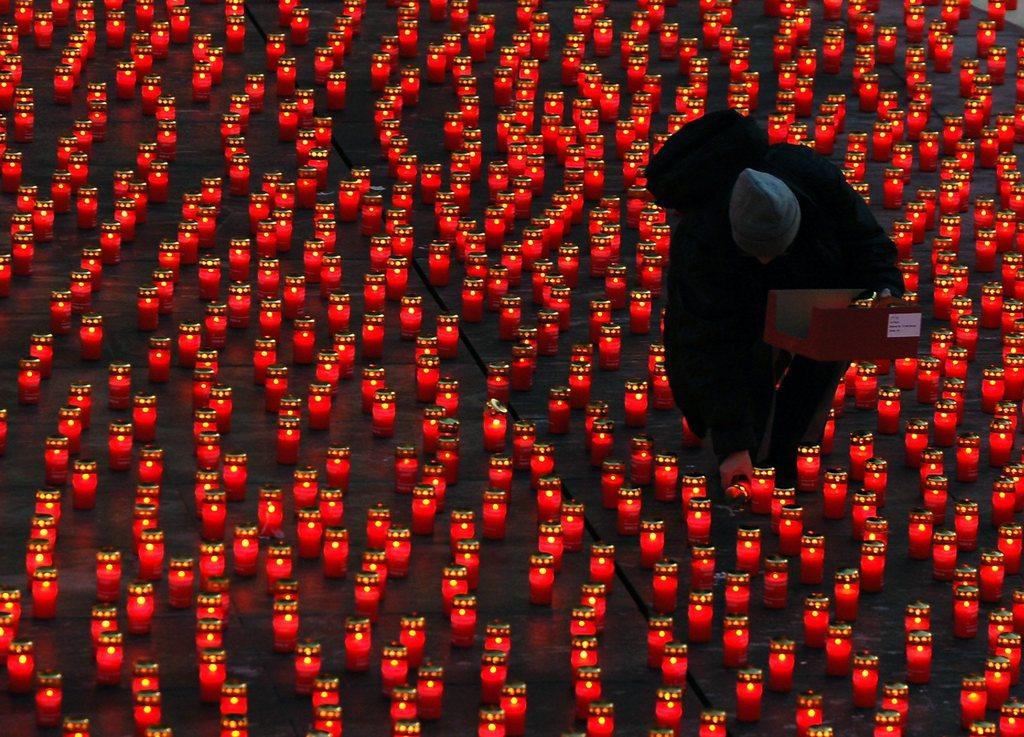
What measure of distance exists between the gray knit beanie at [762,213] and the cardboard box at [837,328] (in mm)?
240

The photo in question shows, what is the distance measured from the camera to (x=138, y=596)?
456 inches

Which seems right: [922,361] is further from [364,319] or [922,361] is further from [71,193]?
[71,193]

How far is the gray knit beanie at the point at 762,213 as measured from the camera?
1265cm

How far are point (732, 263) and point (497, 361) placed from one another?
1.69 meters

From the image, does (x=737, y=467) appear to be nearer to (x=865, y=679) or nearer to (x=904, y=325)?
(x=904, y=325)

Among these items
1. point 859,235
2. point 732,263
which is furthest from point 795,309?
point 859,235

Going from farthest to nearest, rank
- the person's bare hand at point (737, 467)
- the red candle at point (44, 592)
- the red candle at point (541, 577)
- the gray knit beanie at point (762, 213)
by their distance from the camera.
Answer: the person's bare hand at point (737, 467), the gray knit beanie at point (762, 213), the red candle at point (541, 577), the red candle at point (44, 592)

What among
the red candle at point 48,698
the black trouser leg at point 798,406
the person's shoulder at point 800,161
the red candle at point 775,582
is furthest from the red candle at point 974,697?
the red candle at point 48,698

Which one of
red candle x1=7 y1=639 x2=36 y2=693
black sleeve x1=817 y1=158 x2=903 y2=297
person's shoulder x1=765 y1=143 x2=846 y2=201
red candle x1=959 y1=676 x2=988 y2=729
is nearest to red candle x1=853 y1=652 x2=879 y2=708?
red candle x1=959 y1=676 x2=988 y2=729

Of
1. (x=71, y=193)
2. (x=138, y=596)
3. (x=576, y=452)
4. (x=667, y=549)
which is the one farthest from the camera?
(x=71, y=193)

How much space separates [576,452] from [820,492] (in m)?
1.21

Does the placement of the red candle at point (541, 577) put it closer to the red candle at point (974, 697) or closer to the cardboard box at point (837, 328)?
the cardboard box at point (837, 328)

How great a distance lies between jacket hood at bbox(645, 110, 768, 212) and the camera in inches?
520

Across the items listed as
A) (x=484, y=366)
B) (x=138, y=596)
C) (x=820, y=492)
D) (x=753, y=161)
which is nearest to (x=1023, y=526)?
(x=820, y=492)
